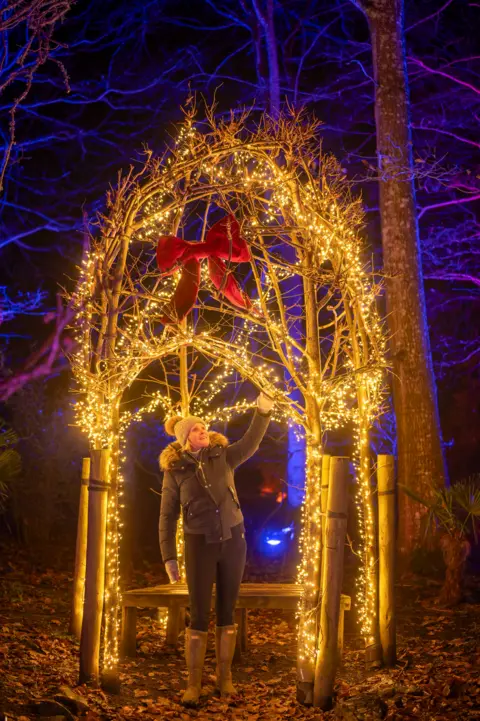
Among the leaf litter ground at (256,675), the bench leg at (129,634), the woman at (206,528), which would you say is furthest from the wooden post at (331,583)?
the bench leg at (129,634)

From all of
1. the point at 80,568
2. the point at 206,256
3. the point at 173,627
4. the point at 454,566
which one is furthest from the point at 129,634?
the point at 454,566

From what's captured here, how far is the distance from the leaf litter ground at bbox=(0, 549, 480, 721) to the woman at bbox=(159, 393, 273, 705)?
15.8 inches

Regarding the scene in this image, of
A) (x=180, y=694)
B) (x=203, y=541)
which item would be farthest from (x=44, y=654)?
(x=203, y=541)

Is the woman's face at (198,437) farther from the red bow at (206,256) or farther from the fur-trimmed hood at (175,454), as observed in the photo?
the red bow at (206,256)

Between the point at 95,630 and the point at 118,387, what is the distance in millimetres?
1755

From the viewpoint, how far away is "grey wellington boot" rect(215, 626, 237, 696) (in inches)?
218

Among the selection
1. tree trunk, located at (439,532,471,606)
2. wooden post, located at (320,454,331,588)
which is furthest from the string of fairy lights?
tree trunk, located at (439,532,471,606)

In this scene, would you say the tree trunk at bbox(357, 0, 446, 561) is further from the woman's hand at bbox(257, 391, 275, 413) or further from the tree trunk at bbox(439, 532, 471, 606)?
the woman's hand at bbox(257, 391, 275, 413)

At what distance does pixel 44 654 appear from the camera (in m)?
6.41

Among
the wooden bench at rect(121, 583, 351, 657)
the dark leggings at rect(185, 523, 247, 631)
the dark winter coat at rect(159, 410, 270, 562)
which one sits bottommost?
the wooden bench at rect(121, 583, 351, 657)

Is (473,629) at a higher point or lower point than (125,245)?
lower

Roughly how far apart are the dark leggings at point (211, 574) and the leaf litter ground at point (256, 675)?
60cm

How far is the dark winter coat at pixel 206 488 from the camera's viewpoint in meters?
5.51

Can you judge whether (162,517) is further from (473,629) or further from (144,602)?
(473,629)
